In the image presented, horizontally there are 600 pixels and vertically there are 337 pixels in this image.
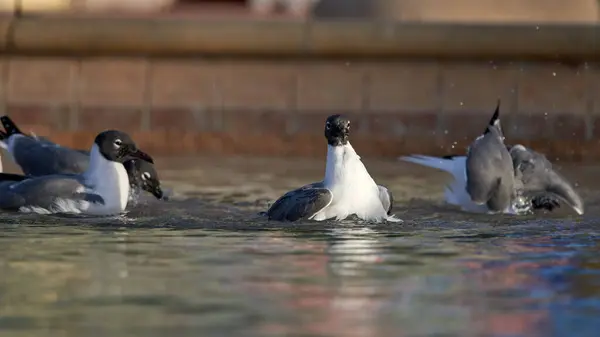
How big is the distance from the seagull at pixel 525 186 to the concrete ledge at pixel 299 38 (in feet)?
13.8

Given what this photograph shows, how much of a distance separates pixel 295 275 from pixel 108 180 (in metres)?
3.51

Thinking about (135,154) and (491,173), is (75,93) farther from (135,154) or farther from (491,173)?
(491,173)

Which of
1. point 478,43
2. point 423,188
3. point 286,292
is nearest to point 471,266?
point 286,292

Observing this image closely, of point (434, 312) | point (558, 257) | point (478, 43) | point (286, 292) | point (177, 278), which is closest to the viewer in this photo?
point (434, 312)

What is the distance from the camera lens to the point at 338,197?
9.13m

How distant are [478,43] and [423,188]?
10.7ft

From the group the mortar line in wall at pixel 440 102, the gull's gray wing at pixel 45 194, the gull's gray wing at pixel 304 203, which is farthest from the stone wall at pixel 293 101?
the gull's gray wing at pixel 304 203

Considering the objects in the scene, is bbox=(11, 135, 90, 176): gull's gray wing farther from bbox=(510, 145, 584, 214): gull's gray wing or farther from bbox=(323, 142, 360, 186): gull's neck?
bbox=(510, 145, 584, 214): gull's gray wing

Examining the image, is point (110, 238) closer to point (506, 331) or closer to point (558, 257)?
point (558, 257)

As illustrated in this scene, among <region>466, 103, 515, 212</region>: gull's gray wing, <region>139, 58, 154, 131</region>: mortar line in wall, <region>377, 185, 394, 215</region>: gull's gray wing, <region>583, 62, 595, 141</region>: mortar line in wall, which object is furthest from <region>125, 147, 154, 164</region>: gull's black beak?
<region>583, 62, 595, 141</region>: mortar line in wall

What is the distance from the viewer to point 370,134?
51.6ft

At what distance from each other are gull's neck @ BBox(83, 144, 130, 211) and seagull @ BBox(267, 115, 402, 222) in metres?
1.20

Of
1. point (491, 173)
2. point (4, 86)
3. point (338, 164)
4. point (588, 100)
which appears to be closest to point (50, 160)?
point (338, 164)

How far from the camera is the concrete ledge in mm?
15359
